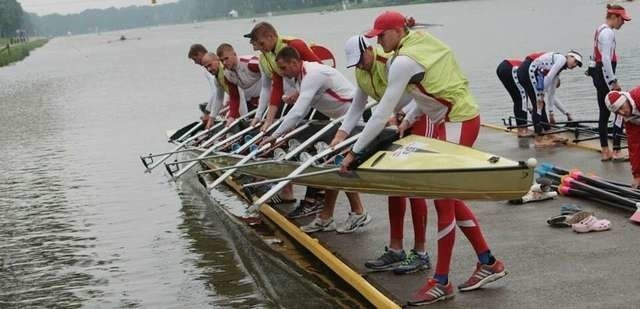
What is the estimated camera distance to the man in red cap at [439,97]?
730 centimetres

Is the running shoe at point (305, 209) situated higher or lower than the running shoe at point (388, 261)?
lower

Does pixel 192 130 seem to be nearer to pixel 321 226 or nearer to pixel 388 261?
pixel 321 226

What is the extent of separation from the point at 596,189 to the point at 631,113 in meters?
0.98

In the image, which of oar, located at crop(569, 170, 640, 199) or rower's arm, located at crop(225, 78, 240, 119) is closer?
oar, located at crop(569, 170, 640, 199)

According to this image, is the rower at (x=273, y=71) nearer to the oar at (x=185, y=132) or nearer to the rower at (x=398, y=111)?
the rower at (x=398, y=111)

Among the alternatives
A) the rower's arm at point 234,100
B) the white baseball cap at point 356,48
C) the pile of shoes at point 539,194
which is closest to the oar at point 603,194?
the pile of shoes at point 539,194

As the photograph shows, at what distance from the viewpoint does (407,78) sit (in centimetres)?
727

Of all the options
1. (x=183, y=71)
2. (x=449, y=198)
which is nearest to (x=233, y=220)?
(x=449, y=198)

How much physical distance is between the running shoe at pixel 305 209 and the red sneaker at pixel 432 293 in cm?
426

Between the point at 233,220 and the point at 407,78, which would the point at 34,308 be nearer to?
the point at 233,220

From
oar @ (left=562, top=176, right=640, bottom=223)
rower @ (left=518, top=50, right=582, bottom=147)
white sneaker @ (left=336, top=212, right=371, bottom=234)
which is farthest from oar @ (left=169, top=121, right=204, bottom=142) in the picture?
oar @ (left=562, top=176, right=640, bottom=223)

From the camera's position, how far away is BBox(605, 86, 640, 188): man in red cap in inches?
366

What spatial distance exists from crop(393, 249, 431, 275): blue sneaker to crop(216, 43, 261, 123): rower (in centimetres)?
552

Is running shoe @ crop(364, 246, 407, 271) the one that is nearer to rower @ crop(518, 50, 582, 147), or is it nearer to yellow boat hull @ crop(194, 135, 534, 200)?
yellow boat hull @ crop(194, 135, 534, 200)
